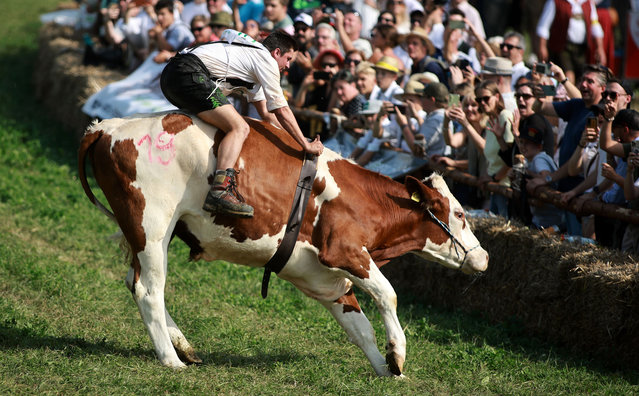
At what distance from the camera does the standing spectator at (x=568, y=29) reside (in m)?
13.9

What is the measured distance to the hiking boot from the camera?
6.08 m

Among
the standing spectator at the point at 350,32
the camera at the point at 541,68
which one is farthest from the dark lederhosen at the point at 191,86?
the standing spectator at the point at 350,32

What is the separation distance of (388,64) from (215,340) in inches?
205

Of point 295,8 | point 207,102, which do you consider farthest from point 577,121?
point 295,8

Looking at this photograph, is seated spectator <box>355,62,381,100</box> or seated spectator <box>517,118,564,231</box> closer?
seated spectator <box>517,118,564,231</box>

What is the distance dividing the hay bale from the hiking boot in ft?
9.23

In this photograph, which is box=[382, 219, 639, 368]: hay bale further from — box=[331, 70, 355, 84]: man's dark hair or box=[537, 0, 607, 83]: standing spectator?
box=[537, 0, 607, 83]: standing spectator

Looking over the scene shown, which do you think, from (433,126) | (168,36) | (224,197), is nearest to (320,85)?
(433,126)

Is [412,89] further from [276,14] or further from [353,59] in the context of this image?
[276,14]

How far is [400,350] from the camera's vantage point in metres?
6.39

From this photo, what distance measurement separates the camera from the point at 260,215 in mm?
6375

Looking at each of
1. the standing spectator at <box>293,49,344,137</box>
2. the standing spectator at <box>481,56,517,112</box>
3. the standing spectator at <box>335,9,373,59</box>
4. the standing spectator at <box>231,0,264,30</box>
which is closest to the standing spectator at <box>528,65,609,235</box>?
the standing spectator at <box>481,56,517,112</box>

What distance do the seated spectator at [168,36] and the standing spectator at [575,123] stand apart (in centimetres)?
780

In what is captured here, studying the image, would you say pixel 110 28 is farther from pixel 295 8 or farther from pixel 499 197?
pixel 499 197
